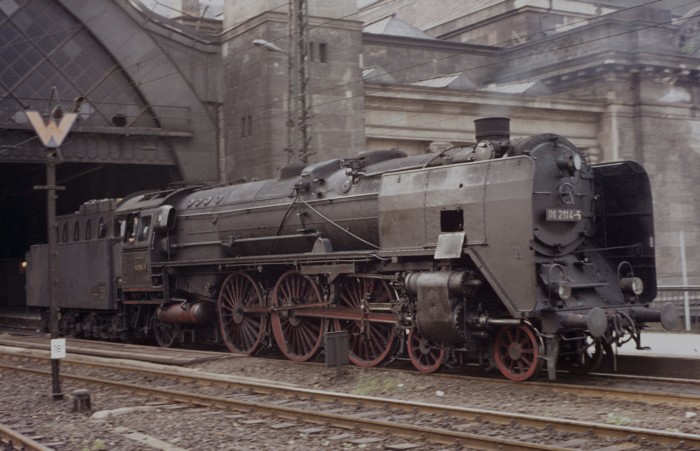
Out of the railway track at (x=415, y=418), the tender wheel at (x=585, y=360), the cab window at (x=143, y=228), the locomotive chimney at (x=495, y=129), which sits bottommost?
the railway track at (x=415, y=418)

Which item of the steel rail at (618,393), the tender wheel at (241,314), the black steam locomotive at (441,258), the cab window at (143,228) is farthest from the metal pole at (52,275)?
the cab window at (143,228)

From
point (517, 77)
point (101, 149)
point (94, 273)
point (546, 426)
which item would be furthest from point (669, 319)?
point (517, 77)

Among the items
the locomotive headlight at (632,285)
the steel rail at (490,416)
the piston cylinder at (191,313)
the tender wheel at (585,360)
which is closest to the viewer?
the steel rail at (490,416)

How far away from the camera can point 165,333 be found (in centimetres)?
1906

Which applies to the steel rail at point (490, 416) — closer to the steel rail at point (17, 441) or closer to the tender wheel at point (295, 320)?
the tender wheel at point (295, 320)

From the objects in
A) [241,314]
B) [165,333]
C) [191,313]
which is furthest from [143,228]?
[241,314]

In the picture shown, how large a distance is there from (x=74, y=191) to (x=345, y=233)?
25.2 metres

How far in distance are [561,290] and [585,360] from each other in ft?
6.68

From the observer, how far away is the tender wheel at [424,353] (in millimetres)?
12695

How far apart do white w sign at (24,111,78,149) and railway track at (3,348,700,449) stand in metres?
3.70

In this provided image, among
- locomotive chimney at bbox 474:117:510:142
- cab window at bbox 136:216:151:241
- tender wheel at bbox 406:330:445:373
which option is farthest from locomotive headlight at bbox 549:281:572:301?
cab window at bbox 136:216:151:241

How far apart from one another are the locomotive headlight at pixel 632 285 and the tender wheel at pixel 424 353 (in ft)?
9.25

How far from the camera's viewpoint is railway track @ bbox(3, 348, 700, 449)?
7871 mm

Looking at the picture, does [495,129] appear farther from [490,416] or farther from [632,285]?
[490,416]
